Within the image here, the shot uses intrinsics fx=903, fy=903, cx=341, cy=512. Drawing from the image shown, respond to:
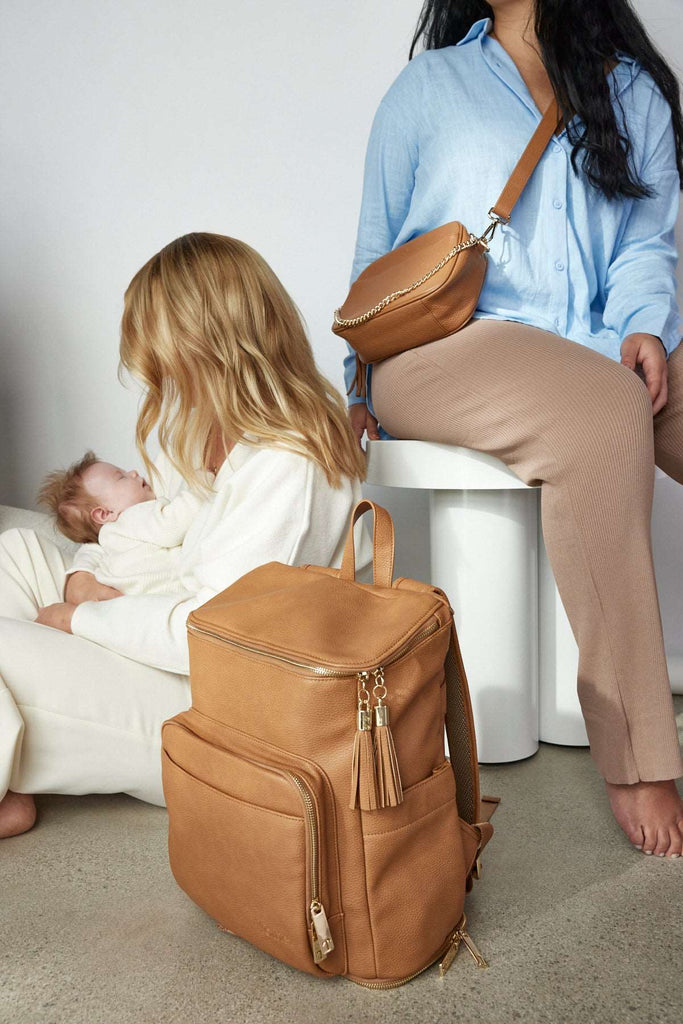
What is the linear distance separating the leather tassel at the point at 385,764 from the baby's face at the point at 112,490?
0.88 meters

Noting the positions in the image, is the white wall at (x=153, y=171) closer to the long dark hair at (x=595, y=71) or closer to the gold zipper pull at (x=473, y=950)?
the long dark hair at (x=595, y=71)

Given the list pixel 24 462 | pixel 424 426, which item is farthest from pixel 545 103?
pixel 24 462

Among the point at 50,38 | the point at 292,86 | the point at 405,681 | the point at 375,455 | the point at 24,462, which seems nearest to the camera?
the point at 405,681

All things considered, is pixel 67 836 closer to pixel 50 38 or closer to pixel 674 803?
pixel 674 803

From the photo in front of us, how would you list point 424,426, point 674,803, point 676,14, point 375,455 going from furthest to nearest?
point 676,14, point 375,455, point 424,426, point 674,803

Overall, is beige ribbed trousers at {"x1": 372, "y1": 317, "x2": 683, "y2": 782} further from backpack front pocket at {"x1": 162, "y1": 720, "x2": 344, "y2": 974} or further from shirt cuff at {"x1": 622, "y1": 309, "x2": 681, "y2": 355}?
backpack front pocket at {"x1": 162, "y1": 720, "x2": 344, "y2": 974}

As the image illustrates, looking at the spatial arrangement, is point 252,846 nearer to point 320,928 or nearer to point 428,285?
point 320,928

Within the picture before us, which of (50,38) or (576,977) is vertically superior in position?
(50,38)

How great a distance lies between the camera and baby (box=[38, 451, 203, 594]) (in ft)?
4.48

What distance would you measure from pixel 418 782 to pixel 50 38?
2047 mm

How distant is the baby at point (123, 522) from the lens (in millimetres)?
1364

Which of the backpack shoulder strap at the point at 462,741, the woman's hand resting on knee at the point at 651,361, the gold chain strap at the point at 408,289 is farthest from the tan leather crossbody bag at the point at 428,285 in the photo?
the backpack shoulder strap at the point at 462,741

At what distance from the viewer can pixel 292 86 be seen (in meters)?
1.98

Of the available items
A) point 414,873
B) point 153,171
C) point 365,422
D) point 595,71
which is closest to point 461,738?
point 414,873
